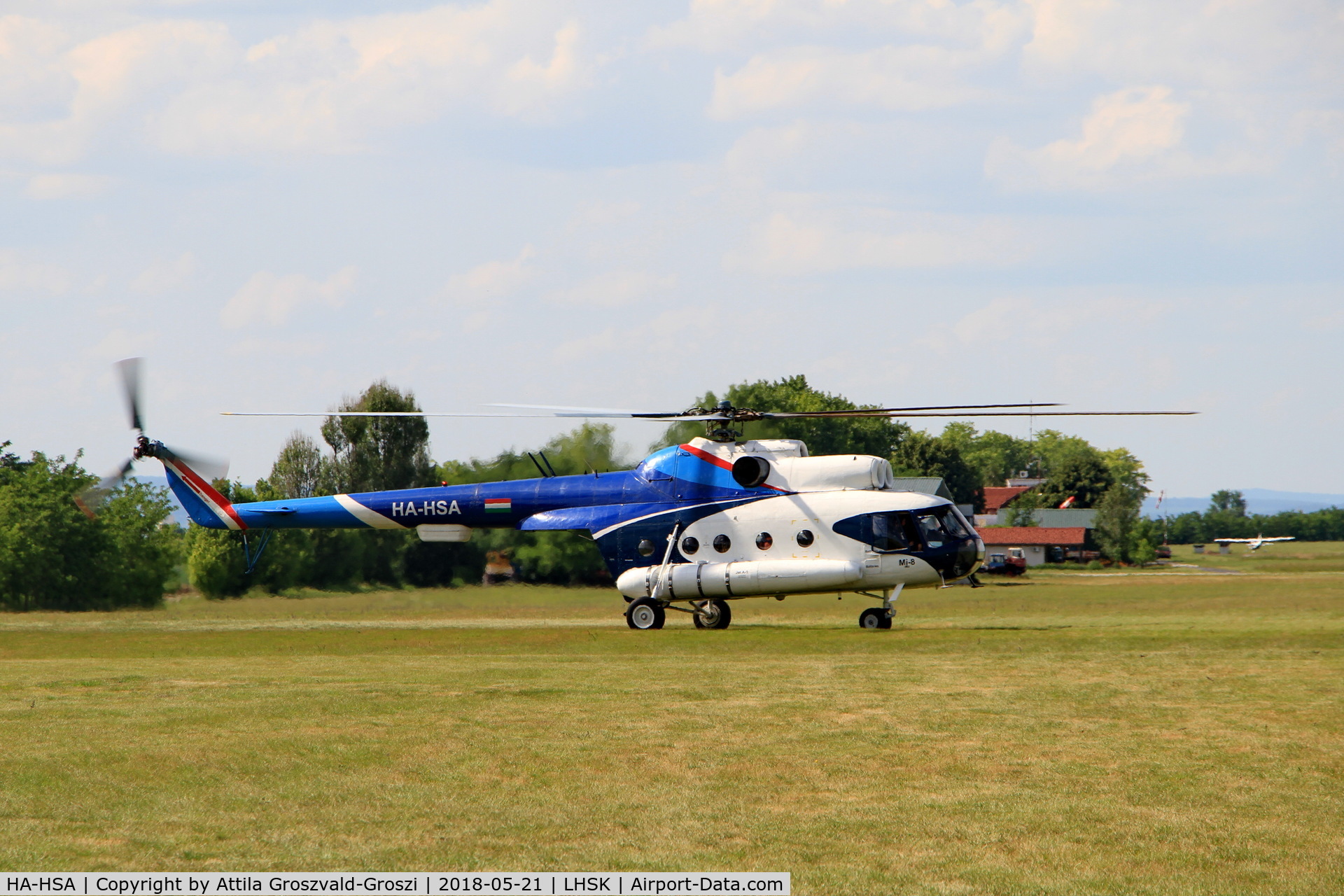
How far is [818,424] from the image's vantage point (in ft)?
272

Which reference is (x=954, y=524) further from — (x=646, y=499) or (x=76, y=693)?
(x=76, y=693)

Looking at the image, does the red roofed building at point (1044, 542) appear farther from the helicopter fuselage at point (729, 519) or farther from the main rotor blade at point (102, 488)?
the main rotor blade at point (102, 488)

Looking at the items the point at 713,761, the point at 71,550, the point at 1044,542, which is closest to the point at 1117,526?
the point at 1044,542

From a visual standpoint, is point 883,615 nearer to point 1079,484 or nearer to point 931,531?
point 931,531

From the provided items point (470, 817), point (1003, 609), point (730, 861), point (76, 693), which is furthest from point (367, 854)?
point (1003, 609)

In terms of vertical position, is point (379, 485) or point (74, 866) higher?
point (379, 485)

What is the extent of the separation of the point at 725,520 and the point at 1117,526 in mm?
77380

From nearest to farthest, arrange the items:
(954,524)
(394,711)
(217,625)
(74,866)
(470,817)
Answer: (74,866)
(470,817)
(394,711)
(954,524)
(217,625)

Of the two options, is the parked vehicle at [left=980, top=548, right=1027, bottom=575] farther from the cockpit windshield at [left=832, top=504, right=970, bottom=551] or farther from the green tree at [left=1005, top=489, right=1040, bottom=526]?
the cockpit windshield at [left=832, top=504, right=970, bottom=551]

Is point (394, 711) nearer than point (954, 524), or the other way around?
point (394, 711)

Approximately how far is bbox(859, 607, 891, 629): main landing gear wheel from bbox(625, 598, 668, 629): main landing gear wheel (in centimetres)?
431

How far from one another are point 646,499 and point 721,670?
10.6 m

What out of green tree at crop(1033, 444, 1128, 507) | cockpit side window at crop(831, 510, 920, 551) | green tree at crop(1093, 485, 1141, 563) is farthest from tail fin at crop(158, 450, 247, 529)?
Answer: green tree at crop(1033, 444, 1128, 507)

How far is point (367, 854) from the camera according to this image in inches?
345
